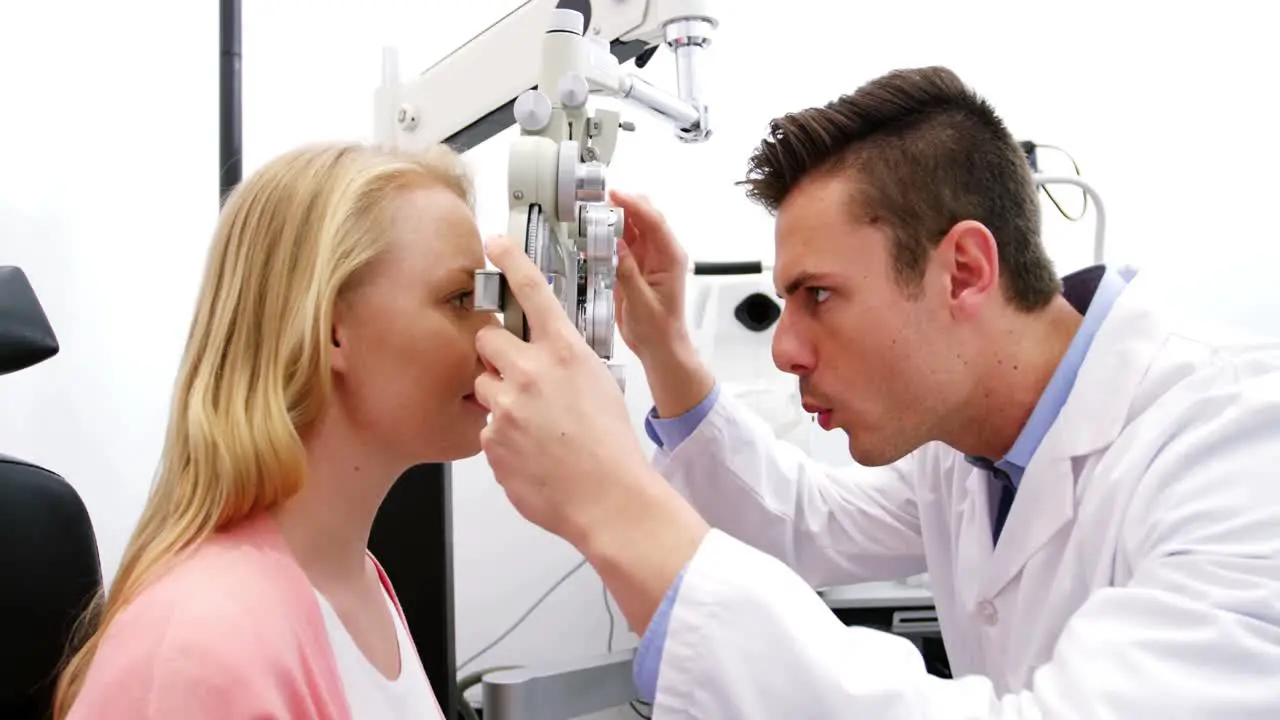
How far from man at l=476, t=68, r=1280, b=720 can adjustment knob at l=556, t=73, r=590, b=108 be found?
0.57 ft

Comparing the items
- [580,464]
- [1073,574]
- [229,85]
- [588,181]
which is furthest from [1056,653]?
[229,85]

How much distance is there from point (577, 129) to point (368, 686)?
0.53 m

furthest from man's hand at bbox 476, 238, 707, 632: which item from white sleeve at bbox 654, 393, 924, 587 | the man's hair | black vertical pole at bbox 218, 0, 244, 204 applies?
black vertical pole at bbox 218, 0, 244, 204

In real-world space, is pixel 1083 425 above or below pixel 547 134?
below

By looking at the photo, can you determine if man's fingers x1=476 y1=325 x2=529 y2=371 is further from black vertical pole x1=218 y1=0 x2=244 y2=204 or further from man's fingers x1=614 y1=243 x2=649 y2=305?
black vertical pole x1=218 y1=0 x2=244 y2=204

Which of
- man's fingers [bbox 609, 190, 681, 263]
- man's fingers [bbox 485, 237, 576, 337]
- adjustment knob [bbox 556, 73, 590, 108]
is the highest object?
adjustment knob [bbox 556, 73, 590, 108]

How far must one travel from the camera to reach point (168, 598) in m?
0.66

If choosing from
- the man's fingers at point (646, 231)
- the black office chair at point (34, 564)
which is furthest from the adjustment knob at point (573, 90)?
the black office chair at point (34, 564)

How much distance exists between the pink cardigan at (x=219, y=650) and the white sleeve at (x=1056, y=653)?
28 centimetres

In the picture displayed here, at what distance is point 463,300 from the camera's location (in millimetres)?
846

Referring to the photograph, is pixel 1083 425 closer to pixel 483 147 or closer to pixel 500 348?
pixel 500 348

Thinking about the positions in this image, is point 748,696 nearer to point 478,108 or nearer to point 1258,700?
point 1258,700

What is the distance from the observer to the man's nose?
40.6 inches

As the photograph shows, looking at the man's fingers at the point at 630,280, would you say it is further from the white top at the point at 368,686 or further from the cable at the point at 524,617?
the cable at the point at 524,617
